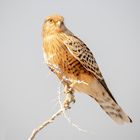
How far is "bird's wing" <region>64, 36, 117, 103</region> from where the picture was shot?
299 centimetres

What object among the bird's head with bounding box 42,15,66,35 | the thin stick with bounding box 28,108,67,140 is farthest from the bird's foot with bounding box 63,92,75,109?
the bird's head with bounding box 42,15,66,35

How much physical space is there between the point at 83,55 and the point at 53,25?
0.42 metres

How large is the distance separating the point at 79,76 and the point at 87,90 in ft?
0.77

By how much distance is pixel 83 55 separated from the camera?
306 centimetres

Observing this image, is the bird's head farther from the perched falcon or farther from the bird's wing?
the bird's wing

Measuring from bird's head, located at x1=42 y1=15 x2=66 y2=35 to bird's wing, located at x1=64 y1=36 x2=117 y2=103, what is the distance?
5.6 inches

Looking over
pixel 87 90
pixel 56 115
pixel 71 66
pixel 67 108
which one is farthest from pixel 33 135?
pixel 87 90

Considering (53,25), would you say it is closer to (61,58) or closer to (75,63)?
(61,58)

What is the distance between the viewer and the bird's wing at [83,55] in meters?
2.99

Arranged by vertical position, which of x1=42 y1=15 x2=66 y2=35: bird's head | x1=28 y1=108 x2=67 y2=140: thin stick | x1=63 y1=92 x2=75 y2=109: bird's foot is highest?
x1=42 y1=15 x2=66 y2=35: bird's head

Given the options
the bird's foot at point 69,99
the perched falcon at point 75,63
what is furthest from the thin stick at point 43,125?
the perched falcon at point 75,63

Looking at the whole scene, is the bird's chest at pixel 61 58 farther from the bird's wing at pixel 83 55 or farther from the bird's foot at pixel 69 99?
the bird's foot at pixel 69 99

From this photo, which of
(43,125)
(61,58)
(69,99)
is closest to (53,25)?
(61,58)

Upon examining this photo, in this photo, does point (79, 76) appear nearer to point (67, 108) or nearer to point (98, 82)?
point (98, 82)
